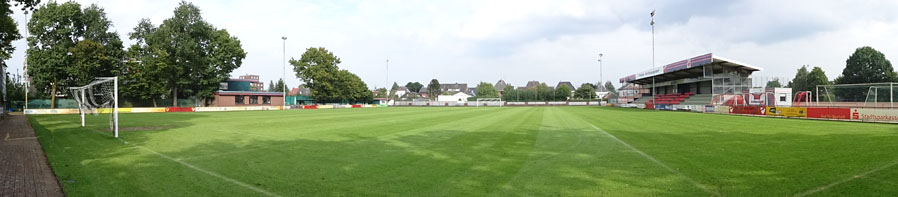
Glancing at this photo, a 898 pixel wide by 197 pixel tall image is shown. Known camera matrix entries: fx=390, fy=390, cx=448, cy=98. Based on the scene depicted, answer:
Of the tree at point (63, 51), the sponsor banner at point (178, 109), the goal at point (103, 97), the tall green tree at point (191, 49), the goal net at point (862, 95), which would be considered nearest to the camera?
the goal at point (103, 97)

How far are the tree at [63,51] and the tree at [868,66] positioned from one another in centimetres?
11027

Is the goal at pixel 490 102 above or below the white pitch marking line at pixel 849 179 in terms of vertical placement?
above

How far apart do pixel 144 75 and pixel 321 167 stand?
53.6 metres

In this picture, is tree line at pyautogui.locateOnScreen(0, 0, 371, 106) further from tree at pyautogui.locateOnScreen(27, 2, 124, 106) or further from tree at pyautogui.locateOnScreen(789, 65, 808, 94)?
tree at pyautogui.locateOnScreen(789, 65, 808, 94)

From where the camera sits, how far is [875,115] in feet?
66.2

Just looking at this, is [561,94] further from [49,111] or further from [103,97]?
[49,111]

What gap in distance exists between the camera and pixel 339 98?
7375 centimetres

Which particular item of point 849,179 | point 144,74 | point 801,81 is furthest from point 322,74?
point 801,81

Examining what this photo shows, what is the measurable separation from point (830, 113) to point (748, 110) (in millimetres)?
6266

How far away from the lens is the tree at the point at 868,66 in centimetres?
6406

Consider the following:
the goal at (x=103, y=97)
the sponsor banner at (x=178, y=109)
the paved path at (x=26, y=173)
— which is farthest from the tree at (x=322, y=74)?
Answer: the paved path at (x=26, y=173)

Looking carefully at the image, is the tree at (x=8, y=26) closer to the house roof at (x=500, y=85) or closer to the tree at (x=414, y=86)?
the house roof at (x=500, y=85)

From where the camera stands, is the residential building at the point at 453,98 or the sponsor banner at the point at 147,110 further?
the residential building at the point at 453,98

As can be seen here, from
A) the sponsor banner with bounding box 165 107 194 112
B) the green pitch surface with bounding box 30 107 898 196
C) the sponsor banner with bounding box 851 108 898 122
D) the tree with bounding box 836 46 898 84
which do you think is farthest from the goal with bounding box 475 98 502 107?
the green pitch surface with bounding box 30 107 898 196
